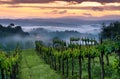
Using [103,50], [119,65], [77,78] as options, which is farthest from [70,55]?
[119,65]

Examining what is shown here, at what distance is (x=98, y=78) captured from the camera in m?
89.7

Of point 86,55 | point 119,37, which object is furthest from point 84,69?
point 119,37

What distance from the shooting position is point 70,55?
311 feet

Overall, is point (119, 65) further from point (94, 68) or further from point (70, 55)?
point (94, 68)

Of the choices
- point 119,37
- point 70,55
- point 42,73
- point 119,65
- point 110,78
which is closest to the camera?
point 119,65

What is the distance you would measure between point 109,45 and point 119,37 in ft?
47.0

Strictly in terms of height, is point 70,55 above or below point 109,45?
below

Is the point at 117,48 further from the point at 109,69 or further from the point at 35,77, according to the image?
the point at 35,77

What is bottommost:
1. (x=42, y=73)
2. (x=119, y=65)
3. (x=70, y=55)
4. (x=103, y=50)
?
(x=42, y=73)

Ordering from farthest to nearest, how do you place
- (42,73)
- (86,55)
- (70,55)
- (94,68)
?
1. (42,73)
2. (94,68)
3. (70,55)
4. (86,55)

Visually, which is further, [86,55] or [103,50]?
[86,55]

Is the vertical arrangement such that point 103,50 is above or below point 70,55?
above

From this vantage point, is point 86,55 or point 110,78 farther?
point 110,78

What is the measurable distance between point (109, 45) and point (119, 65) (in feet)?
72.8
